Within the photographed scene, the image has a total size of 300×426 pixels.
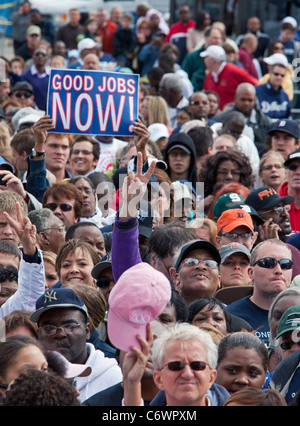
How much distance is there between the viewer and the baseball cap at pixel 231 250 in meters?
6.22

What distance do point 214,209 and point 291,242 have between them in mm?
883

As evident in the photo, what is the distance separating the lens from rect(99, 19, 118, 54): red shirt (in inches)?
696

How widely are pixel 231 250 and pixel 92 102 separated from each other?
1.93 m

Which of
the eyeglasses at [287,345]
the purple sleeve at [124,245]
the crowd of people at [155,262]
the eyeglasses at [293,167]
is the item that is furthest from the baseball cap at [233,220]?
the eyeglasses at [287,345]

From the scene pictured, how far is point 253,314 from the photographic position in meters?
5.67

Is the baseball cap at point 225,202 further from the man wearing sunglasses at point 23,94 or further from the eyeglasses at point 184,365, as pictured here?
the man wearing sunglasses at point 23,94

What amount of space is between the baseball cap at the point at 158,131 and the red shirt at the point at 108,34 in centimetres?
792

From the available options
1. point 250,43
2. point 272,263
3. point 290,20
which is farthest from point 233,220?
point 290,20

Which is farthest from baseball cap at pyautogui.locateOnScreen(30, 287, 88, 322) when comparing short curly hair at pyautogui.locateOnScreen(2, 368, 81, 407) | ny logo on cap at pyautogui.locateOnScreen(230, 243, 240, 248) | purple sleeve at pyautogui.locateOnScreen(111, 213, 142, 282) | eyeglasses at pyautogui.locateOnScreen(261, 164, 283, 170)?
eyeglasses at pyautogui.locateOnScreen(261, 164, 283, 170)

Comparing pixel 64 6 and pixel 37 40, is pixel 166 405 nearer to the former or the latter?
pixel 37 40

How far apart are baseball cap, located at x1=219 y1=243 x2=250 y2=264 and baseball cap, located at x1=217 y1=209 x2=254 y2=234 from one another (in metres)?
0.27

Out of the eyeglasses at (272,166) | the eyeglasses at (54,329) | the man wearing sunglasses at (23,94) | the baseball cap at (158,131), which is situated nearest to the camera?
the eyeglasses at (54,329)

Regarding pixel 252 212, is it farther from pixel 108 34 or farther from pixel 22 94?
pixel 108 34
